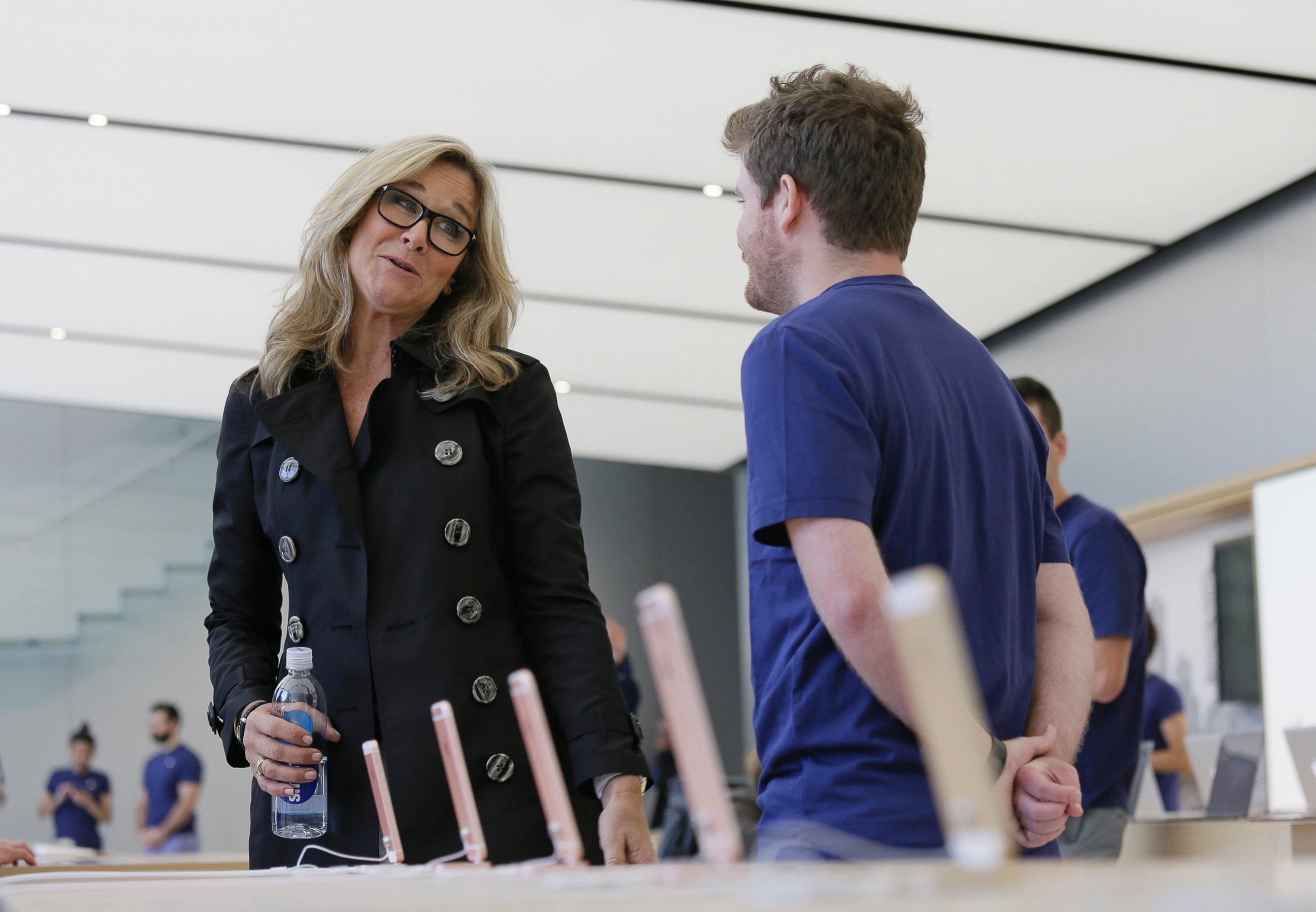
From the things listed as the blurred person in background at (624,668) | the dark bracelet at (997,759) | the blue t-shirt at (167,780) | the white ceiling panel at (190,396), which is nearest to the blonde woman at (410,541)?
the dark bracelet at (997,759)

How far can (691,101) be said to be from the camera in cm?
443

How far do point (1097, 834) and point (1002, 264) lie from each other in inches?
126

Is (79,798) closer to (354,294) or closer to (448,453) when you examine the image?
(354,294)

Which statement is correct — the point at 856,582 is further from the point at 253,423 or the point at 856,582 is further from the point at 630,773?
the point at 253,423

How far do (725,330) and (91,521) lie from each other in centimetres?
554

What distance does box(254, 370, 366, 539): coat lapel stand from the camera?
1767 mm

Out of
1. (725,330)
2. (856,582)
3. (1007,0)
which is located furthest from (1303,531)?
(856,582)

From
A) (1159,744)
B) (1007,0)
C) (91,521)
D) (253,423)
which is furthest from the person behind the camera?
(91,521)

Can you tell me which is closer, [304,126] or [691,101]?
[691,101]

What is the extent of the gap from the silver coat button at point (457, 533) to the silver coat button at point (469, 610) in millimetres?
68

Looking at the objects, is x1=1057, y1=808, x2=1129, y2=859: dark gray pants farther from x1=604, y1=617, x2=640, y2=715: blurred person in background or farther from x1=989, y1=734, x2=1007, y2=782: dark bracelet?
x1=604, y1=617, x2=640, y2=715: blurred person in background

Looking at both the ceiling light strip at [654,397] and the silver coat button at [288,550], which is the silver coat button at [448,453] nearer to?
Result: the silver coat button at [288,550]

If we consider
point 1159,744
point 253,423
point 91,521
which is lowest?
point 1159,744

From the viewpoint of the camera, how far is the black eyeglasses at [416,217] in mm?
1989
